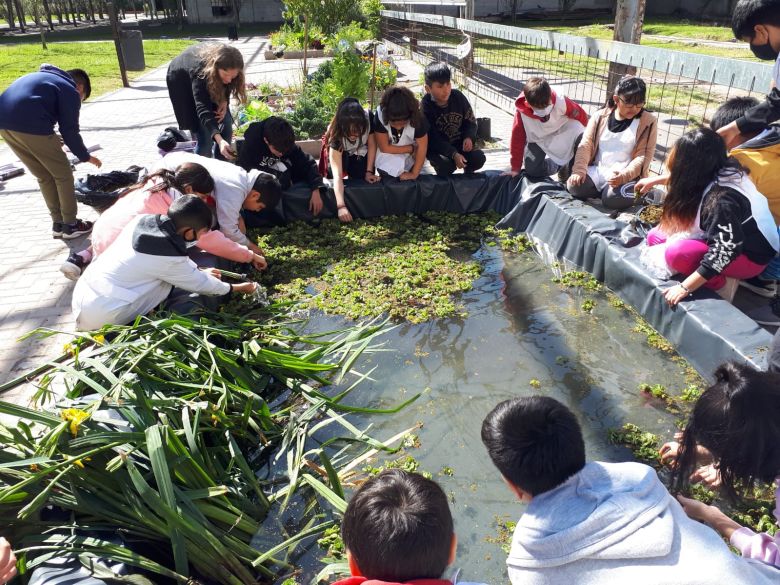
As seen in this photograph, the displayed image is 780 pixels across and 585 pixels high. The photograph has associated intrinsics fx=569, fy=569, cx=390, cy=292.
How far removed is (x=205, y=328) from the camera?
255 cm

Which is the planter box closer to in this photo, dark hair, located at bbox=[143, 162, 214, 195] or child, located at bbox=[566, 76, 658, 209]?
child, located at bbox=[566, 76, 658, 209]

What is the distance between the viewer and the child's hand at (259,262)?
3621 millimetres

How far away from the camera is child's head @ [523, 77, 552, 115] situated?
14.0 ft

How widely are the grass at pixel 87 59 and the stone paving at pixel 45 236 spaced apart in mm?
3002

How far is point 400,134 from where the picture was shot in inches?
184

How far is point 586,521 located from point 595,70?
848cm

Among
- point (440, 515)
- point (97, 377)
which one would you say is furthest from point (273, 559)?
point (97, 377)

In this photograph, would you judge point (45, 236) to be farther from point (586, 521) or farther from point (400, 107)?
point (586, 521)

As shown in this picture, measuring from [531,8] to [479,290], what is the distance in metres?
29.0

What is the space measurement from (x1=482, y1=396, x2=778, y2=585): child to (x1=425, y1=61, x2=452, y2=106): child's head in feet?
12.2

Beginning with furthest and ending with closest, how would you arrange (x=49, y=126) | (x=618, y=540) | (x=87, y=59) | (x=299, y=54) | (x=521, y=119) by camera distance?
(x=87, y=59) → (x=299, y=54) → (x=521, y=119) → (x=49, y=126) → (x=618, y=540)

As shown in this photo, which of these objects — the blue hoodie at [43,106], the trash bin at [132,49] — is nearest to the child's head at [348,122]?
the blue hoodie at [43,106]

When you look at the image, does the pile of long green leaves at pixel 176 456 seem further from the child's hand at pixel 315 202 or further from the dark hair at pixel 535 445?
the child's hand at pixel 315 202

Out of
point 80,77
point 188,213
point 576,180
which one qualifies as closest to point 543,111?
point 576,180
